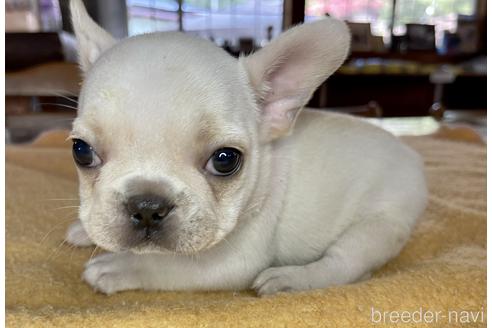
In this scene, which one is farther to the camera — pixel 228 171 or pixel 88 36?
pixel 88 36

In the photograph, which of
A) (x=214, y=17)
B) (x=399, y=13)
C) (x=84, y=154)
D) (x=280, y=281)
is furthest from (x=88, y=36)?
(x=399, y=13)

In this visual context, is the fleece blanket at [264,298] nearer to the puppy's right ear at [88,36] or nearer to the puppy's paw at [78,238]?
the puppy's paw at [78,238]

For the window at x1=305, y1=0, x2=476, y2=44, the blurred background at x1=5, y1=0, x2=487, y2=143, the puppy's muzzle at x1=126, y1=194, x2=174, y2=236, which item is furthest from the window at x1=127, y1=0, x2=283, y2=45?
the puppy's muzzle at x1=126, y1=194, x2=174, y2=236

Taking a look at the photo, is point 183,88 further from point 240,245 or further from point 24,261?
point 24,261

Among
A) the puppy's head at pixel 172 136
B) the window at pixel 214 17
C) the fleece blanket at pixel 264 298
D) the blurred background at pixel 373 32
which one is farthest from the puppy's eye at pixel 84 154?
the window at pixel 214 17

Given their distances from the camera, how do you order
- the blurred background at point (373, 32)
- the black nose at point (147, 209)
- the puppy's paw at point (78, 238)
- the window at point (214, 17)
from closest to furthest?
the black nose at point (147, 209) < the puppy's paw at point (78, 238) < the blurred background at point (373, 32) < the window at point (214, 17)

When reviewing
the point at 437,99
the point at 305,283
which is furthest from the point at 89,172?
the point at 437,99

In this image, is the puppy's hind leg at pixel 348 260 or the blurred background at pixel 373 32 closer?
the puppy's hind leg at pixel 348 260

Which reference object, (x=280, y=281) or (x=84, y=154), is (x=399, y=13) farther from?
(x=84, y=154)
